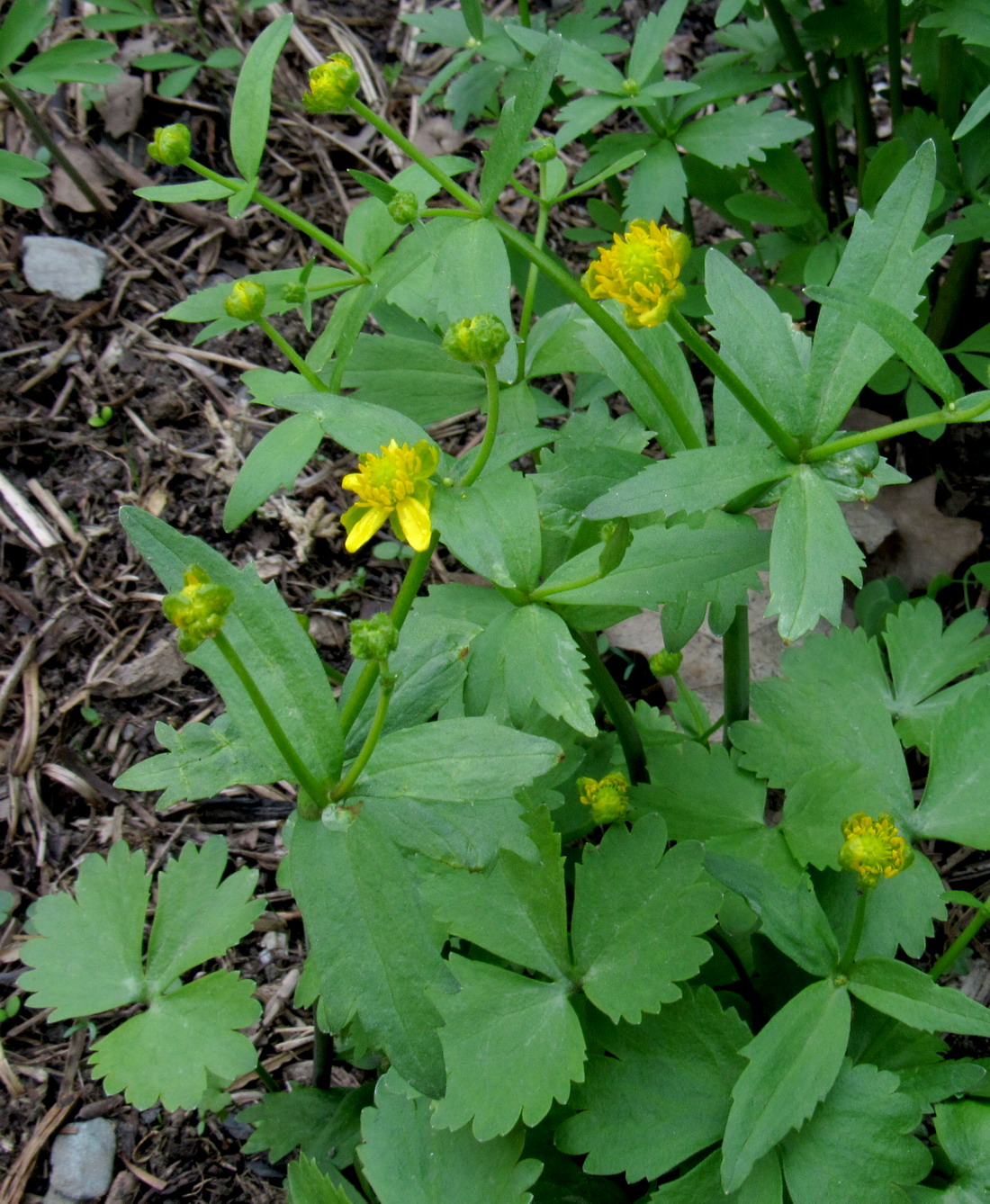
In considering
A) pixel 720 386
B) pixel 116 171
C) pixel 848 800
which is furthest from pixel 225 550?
pixel 848 800

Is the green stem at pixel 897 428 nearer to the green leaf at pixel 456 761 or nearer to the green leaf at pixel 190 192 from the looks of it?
the green leaf at pixel 456 761

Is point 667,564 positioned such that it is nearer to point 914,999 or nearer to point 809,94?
point 914,999

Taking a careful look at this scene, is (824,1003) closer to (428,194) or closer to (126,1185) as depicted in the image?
(126,1185)

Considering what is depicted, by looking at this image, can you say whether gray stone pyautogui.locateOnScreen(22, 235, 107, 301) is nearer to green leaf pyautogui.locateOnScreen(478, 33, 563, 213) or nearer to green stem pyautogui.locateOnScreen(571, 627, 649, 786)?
green leaf pyautogui.locateOnScreen(478, 33, 563, 213)

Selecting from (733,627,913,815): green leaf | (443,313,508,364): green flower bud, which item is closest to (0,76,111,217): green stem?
(443,313,508,364): green flower bud

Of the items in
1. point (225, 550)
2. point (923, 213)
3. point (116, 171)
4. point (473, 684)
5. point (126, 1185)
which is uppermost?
point (923, 213)

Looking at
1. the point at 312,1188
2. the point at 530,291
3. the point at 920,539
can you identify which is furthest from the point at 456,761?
the point at 920,539
